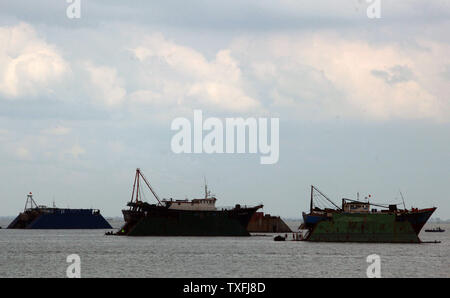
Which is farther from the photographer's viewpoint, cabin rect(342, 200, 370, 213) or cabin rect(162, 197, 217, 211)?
cabin rect(162, 197, 217, 211)

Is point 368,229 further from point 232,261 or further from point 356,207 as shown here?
point 232,261

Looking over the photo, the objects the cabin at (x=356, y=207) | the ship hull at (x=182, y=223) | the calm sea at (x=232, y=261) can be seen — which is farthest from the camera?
the ship hull at (x=182, y=223)

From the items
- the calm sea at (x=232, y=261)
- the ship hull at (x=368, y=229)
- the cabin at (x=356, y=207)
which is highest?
the cabin at (x=356, y=207)

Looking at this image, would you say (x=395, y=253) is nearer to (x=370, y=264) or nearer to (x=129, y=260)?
(x=370, y=264)

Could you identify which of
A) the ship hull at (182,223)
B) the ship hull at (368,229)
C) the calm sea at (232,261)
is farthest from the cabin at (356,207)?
the ship hull at (182,223)

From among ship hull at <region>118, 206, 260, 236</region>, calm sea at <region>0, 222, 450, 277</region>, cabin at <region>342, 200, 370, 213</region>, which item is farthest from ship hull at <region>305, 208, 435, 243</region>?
ship hull at <region>118, 206, 260, 236</region>

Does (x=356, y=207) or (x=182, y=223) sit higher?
(x=356, y=207)

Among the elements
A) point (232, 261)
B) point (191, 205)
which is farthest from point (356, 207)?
point (191, 205)

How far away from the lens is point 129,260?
87.9 metres

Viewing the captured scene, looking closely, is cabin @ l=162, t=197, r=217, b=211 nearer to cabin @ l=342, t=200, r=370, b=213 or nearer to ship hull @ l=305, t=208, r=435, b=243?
A: cabin @ l=342, t=200, r=370, b=213

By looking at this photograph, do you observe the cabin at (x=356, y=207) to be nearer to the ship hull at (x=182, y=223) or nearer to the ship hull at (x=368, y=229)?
the ship hull at (x=368, y=229)

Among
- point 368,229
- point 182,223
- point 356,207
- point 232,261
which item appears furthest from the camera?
point 182,223
